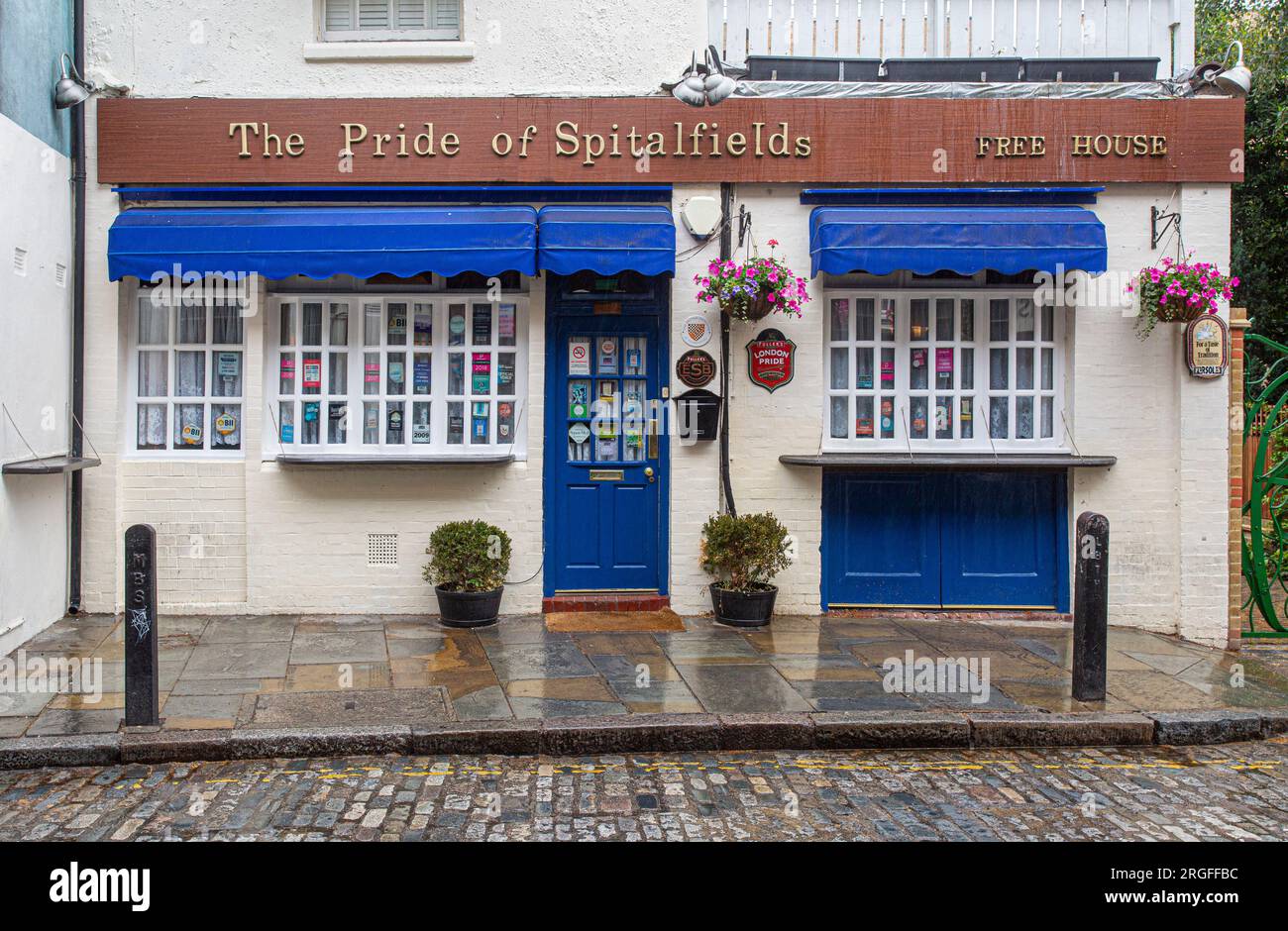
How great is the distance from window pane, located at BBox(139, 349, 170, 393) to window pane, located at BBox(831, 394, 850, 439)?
217 inches

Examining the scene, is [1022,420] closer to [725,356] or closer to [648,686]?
[725,356]

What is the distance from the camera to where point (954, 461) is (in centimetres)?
888

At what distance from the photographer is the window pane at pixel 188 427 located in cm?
916

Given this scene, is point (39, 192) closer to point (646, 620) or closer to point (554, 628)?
point (554, 628)

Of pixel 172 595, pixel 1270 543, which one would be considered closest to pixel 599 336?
pixel 172 595

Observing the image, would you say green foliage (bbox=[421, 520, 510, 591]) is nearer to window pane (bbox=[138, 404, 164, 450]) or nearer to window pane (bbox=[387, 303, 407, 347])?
window pane (bbox=[387, 303, 407, 347])

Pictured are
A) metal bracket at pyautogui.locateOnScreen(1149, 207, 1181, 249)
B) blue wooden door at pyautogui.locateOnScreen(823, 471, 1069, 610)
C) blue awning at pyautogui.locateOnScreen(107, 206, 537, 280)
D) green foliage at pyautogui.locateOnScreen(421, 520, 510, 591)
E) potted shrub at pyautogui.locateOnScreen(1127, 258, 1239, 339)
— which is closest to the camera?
blue awning at pyautogui.locateOnScreen(107, 206, 537, 280)

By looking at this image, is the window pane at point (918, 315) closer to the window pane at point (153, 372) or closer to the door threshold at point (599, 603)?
the door threshold at point (599, 603)

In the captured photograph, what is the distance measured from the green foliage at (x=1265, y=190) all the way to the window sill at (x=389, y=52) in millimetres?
8971

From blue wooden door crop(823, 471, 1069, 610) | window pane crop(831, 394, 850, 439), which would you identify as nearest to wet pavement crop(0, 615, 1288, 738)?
blue wooden door crop(823, 471, 1069, 610)

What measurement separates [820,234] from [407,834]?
5.72 meters

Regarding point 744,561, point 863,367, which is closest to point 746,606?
point 744,561

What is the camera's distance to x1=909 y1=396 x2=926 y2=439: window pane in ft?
30.8

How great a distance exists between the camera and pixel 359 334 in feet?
30.2
